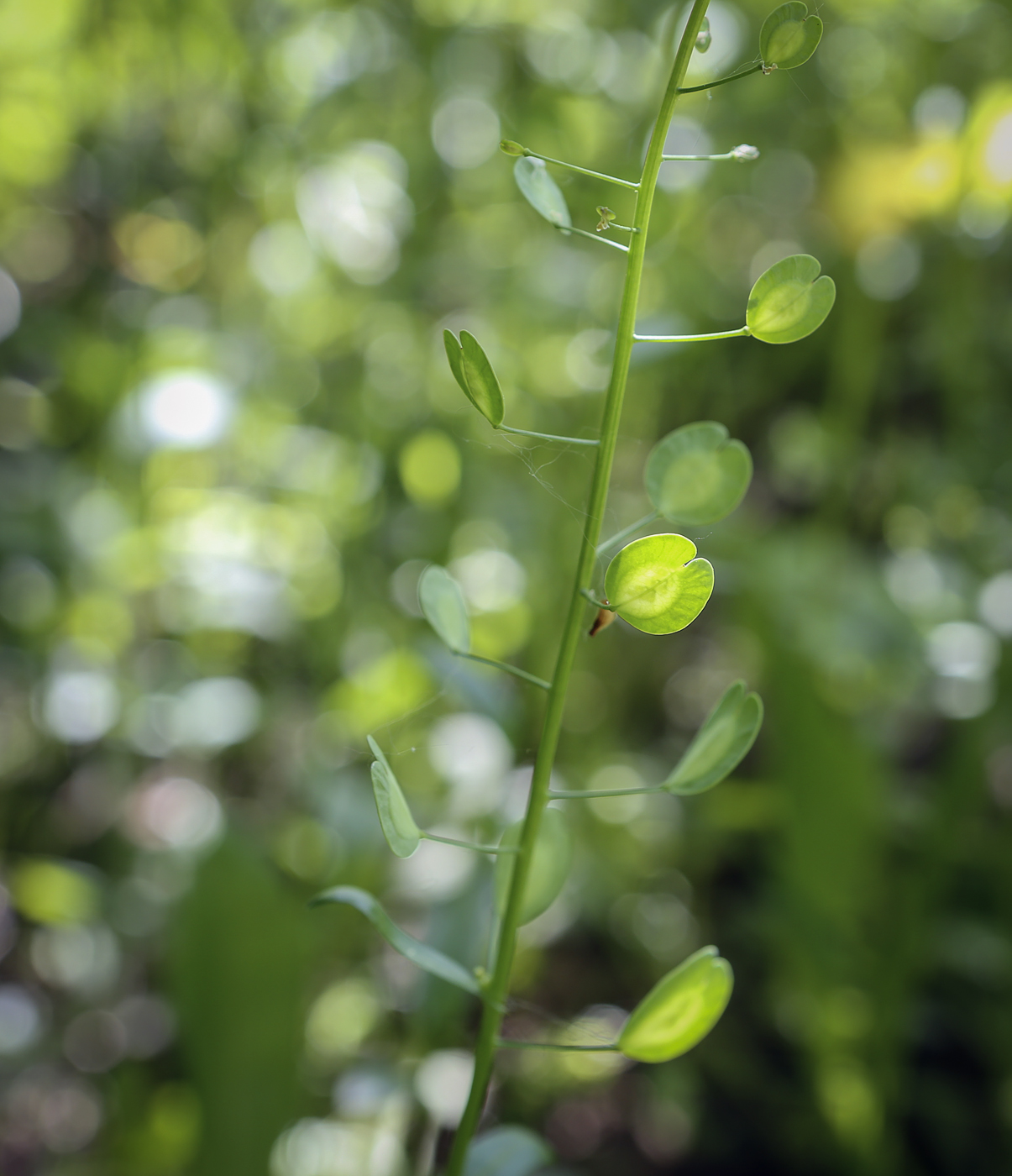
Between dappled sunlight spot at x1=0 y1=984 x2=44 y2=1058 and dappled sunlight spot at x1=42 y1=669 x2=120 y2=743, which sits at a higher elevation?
dappled sunlight spot at x1=42 y1=669 x2=120 y2=743

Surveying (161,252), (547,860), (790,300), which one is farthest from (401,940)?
(161,252)

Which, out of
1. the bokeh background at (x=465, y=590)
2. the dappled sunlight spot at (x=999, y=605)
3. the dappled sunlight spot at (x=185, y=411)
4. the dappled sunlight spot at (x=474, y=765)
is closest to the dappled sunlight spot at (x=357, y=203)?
the bokeh background at (x=465, y=590)

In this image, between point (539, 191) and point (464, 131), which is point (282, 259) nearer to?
point (464, 131)

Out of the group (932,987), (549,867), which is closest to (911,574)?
(932,987)

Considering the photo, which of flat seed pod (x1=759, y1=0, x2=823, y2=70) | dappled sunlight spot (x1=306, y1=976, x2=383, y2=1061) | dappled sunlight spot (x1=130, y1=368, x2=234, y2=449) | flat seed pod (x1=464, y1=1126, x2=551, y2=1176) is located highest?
flat seed pod (x1=759, y1=0, x2=823, y2=70)

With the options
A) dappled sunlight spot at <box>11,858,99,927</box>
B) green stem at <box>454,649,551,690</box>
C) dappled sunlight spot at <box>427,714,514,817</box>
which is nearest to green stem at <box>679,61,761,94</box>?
green stem at <box>454,649,551,690</box>

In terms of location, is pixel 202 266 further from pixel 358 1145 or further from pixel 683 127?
pixel 358 1145

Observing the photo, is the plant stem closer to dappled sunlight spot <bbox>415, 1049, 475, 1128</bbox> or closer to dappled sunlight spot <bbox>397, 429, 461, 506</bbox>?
dappled sunlight spot <bbox>415, 1049, 475, 1128</bbox>
